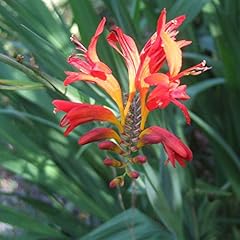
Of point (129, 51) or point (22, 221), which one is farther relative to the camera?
point (22, 221)

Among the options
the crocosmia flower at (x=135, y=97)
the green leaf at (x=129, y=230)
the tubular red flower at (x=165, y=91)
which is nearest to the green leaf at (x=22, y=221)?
the green leaf at (x=129, y=230)

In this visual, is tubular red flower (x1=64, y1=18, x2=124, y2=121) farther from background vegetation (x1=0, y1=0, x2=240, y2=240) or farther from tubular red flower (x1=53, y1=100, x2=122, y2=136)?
background vegetation (x1=0, y1=0, x2=240, y2=240)

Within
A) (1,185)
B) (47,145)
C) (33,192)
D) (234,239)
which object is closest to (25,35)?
(47,145)

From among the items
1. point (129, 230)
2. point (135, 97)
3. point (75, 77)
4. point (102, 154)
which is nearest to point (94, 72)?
point (75, 77)

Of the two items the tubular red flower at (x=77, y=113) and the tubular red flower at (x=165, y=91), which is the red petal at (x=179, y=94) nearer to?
the tubular red flower at (x=165, y=91)

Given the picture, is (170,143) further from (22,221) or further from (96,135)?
(22,221)

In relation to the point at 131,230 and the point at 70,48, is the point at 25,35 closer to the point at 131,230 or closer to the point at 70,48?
the point at 70,48

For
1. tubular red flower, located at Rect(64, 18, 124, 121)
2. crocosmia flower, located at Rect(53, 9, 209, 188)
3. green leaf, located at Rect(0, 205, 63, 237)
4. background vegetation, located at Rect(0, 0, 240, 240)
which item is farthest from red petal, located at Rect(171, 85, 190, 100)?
green leaf, located at Rect(0, 205, 63, 237)
